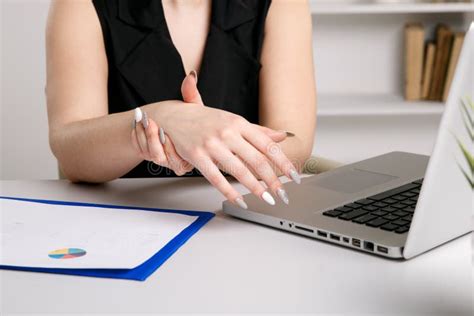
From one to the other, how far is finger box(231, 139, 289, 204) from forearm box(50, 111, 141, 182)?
0.22 m

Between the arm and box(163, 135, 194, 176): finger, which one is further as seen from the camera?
the arm

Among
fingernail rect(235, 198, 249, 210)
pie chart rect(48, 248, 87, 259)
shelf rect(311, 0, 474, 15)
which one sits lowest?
pie chart rect(48, 248, 87, 259)

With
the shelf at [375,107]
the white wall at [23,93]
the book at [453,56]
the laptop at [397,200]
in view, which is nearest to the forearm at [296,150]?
the laptop at [397,200]

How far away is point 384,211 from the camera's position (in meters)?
0.94

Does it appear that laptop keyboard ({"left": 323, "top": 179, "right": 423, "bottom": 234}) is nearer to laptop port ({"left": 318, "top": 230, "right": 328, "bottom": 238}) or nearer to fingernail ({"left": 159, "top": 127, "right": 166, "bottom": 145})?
laptop port ({"left": 318, "top": 230, "right": 328, "bottom": 238})

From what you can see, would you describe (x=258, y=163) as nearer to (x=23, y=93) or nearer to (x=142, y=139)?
(x=142, y=139)

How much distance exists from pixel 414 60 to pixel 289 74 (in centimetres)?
148

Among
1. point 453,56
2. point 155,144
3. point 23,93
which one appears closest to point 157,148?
point 155,144

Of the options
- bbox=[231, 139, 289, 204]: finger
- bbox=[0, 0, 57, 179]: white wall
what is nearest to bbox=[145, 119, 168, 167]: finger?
bbox=[231, 139, 289, 204]: finger

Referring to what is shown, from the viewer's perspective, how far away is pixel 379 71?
10.2ft

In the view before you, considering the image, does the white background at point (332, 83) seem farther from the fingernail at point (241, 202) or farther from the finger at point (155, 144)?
the fingernail at point (241, 202)

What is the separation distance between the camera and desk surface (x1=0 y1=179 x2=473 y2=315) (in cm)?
71

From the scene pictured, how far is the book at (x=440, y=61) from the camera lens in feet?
9.17

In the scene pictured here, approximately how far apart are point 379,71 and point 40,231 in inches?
94.8
